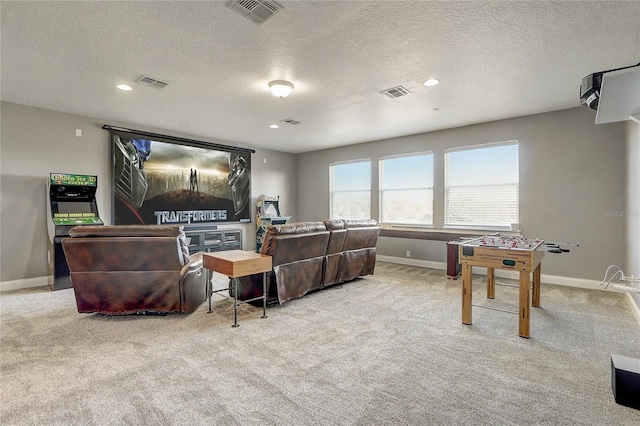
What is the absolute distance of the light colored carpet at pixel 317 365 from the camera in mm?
1759

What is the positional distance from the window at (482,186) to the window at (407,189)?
16.0 inches

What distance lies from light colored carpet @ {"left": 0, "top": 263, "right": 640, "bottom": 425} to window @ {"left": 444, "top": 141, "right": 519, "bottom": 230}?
2013mm

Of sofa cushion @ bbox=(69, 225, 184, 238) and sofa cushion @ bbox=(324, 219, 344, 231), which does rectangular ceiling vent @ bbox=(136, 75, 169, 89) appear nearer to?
sofa cushion @ bbox=(69, 225, 184, 238)

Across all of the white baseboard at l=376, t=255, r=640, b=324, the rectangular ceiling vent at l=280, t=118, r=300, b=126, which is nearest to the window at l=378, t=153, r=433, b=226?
the white baseboard at l=376, t=255, r=640, b=324

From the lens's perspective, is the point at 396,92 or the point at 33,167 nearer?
the point at 396,92

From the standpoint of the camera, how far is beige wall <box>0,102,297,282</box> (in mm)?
4465

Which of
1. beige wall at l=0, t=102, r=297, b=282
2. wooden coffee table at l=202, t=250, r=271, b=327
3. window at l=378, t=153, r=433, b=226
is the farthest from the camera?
window at l=378, t=153, r=433, b=226

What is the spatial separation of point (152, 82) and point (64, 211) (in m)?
2.67

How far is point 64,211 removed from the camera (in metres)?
4.73

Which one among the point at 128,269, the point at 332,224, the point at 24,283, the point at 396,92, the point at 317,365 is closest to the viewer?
the point at 317,365

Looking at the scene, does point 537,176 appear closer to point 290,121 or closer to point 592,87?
point 592,87

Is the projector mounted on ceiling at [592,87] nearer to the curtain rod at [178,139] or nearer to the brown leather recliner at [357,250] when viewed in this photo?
the brown leather recliner at [357,250]

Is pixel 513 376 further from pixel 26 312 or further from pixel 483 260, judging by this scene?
pixel 26 312

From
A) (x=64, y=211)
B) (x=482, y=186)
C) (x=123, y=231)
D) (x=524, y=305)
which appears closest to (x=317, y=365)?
(x=524, y=305)
